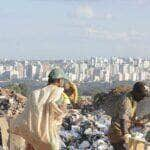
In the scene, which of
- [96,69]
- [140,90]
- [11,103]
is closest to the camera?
[140,90]

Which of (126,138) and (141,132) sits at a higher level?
(126,138)

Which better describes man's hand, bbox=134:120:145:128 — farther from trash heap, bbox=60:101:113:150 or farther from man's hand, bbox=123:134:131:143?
trash heap, bbox=60:101:113:150

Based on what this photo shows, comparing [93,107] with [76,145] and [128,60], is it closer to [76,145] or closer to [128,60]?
[76,145]

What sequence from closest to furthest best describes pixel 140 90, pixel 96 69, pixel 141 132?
pixel 140 90, pixel 141 132, pixel 96 69

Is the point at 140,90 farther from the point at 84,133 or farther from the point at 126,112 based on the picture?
the point at 84,133

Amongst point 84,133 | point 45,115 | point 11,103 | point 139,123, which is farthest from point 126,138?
point 11,103

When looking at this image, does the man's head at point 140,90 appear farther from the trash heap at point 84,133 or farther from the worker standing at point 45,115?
the trash heap at point 84,133

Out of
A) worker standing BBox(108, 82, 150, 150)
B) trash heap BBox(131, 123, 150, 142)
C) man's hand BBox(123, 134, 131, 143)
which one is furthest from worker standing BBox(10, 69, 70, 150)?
trash heap BBox(131, 123, 150, 142)
